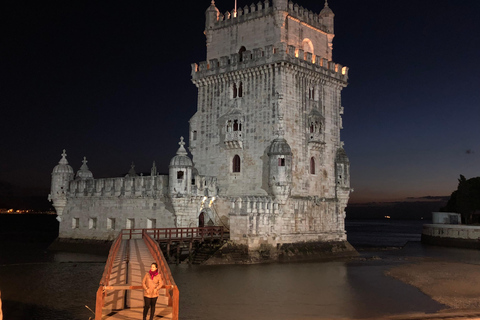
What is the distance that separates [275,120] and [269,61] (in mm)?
5091

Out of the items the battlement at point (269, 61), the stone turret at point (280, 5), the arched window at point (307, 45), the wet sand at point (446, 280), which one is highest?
the stone turret at point (280, 5)

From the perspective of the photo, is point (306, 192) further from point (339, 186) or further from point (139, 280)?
point (139, 280)

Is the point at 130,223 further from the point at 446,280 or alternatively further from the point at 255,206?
the point at 446,280

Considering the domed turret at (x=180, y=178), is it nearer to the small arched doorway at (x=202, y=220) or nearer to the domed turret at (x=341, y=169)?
the small arched doorway at (x=202, y=220)

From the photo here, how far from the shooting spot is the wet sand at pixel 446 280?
1071 inches

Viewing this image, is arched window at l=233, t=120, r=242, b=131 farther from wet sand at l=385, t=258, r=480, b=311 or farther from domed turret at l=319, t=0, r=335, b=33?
wet sand at l=385, t=258, r=480, b=311

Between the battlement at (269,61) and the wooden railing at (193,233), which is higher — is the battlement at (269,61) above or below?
above

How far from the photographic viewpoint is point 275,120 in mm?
42281

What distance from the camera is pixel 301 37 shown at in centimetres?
4556

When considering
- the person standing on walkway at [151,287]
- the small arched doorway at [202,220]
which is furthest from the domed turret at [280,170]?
the person standing on walkway at [151,287]

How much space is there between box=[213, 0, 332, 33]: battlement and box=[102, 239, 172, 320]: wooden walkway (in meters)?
25.7

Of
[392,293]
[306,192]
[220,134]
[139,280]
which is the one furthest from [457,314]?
[220,134]

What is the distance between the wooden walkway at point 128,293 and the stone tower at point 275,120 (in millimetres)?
15098

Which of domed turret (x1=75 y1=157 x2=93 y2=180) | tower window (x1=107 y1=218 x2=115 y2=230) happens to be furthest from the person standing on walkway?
domed turret (x1=75 y1=157 x2=93 y2=180)
